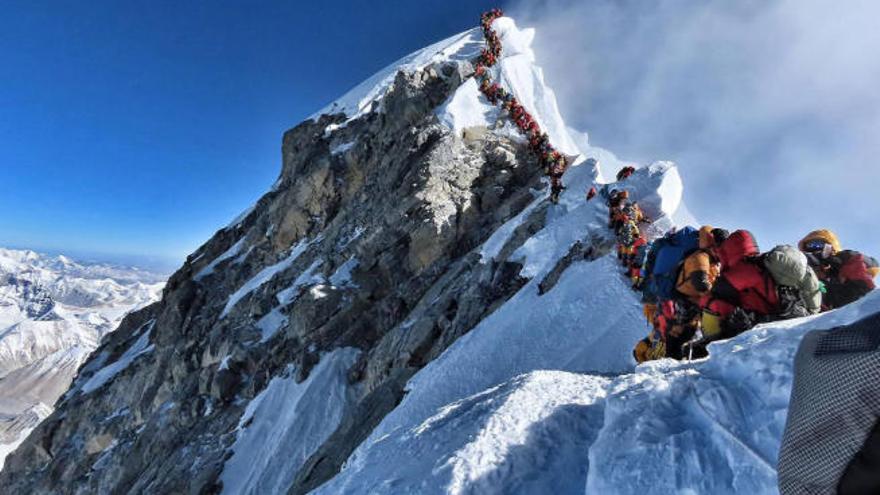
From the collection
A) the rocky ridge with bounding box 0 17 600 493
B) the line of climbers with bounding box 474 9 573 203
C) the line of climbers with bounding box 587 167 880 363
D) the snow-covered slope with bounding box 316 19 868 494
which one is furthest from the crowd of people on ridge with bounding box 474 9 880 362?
the line of climbers with bounding box 474 9 573 203

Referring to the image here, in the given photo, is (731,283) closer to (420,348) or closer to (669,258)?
(669,258)

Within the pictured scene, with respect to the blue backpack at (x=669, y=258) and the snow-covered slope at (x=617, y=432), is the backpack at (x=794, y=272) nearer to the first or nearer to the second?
the blue backpack at (x=669, y=258)

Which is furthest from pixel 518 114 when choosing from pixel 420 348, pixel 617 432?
pixel 617 432

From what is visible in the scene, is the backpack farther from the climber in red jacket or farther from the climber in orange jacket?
the climber in orange jacket

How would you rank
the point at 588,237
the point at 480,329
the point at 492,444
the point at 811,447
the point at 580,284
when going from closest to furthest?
the point at 811,447, the point at 492,444, the point at 580,284, the point at 480,329, the point at 588,237

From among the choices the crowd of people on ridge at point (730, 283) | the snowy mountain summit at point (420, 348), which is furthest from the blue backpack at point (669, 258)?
the snowy mountain summit at point (420, 348)

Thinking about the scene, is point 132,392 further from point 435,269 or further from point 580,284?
point 580,284

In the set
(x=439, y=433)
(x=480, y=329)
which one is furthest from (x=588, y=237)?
(x=439, y=433)
